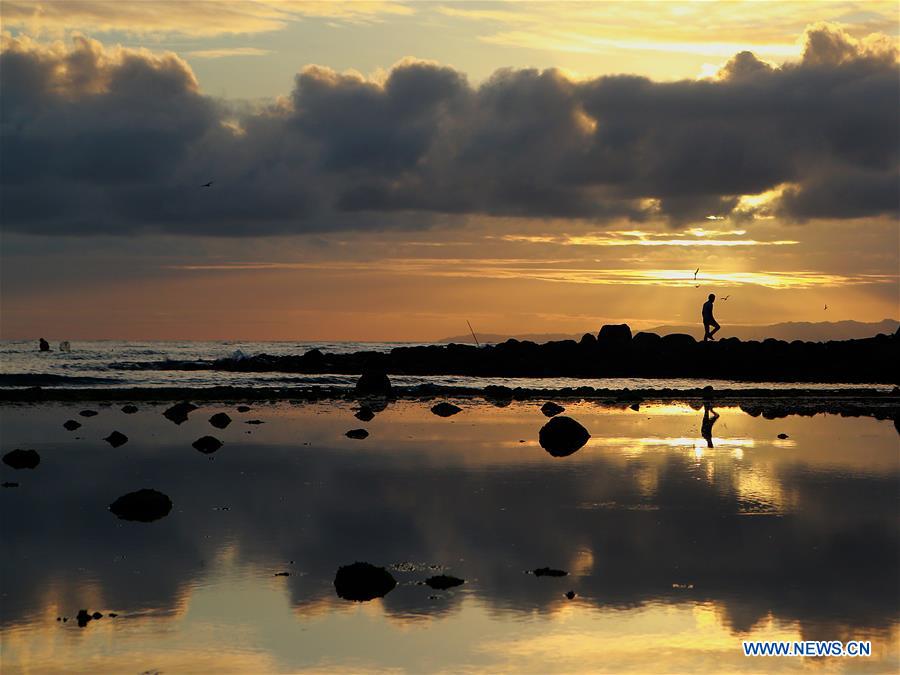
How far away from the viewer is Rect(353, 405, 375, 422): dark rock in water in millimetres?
36656

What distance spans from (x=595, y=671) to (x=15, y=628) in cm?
651

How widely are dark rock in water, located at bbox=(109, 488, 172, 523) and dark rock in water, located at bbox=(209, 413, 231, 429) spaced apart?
14.4m

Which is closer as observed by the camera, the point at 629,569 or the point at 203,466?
the point at 629,569

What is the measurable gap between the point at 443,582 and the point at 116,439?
1782cm

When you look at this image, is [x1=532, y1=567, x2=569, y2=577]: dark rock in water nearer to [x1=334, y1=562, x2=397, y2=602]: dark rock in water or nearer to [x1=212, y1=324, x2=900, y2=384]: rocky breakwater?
[x1=334, y1=562, x2=397, y2=602]: dark rock in water

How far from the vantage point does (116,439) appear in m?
→ 29.3

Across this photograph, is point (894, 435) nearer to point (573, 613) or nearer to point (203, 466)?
point (203, 466)

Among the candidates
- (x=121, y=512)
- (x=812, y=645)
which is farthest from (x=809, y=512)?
(x=121, y=512)

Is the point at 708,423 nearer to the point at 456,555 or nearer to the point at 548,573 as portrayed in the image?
the point at 456,555

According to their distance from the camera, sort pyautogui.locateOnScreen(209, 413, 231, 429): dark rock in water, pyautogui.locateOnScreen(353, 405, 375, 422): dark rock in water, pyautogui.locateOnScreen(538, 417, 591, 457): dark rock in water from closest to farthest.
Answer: pyautogui.locateOnScreen(538, 417, 591, 457): dark rock in water
pyautogui.locateOnScreen(209, 413, 231, 429): dark rock in water
pyautogui.locateOnScreen(353, 405, 375, 422): dark rock in water

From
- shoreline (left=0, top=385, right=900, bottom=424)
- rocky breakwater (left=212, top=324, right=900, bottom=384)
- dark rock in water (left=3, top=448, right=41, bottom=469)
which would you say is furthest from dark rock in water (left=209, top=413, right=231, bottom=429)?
rocky breakwater (left=212, top=324, right=900, bottom=384)

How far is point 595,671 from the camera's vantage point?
431 inches

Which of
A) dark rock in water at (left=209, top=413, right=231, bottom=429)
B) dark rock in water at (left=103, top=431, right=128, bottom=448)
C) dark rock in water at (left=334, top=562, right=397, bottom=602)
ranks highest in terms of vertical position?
dark rock in water at (left=209, top=413, right=231, bottom=429)

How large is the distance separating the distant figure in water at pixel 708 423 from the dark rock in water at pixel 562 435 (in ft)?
11.5
